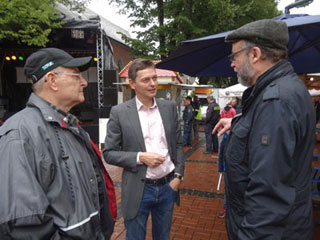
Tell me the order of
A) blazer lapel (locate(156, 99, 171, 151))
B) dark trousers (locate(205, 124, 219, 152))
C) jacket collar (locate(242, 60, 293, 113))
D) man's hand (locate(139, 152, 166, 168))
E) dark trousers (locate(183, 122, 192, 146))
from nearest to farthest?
jacket collar (locate(242, 60, 293, 113)), man's hand (locate(139, 152, 166, 168)), blazer lapel (locate(156, 99, 171, 151)), dark trousers (locate(205, 124, 219, 152)), dark trousers (locate(183, 122, 192, 146))

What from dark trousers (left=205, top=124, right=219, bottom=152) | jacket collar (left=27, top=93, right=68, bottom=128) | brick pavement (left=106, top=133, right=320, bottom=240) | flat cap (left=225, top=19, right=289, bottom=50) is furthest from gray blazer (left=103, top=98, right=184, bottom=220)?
dark trousers (left=205, top=124, right=219, bottom=152)

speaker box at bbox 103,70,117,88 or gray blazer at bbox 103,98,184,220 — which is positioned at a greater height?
speaker box at bbox 103,70,117,88

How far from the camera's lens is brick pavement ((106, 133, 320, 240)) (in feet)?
10.5

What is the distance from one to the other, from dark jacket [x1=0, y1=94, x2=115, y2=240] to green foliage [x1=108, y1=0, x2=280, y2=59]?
9835mm

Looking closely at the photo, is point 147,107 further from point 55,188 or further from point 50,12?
point 50,12

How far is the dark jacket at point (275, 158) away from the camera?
3.65 feet

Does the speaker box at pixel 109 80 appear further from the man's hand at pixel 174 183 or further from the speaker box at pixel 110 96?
the man's hand at pixel 174 183

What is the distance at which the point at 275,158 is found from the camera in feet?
3.64

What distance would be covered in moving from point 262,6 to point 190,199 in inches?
591

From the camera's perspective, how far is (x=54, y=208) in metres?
1.15

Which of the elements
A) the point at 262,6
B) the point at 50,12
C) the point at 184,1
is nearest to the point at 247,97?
the point at 50,12

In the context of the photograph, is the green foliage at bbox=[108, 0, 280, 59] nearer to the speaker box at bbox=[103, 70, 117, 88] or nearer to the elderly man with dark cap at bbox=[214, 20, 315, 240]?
the speaker box at bbox=[103, 70, 117, 88]

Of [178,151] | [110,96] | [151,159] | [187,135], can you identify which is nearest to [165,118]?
[178,151]

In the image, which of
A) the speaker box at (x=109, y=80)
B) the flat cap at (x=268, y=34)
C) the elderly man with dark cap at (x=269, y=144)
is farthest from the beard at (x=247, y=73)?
the speaker box at (x=109, y=80)
